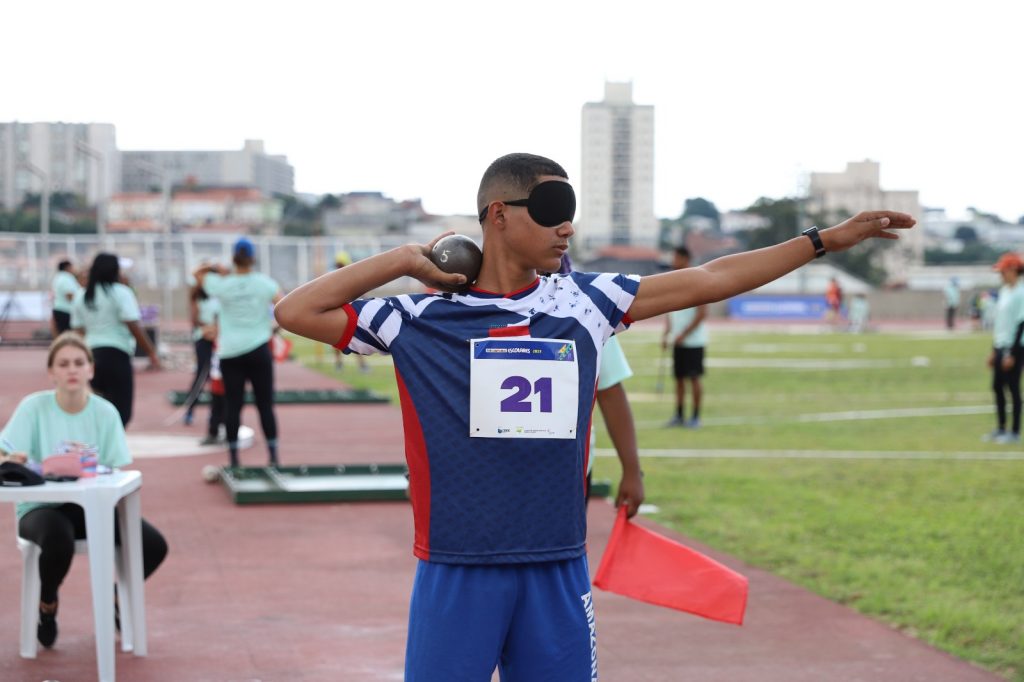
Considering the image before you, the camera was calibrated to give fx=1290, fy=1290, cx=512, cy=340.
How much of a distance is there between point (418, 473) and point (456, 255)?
59cm

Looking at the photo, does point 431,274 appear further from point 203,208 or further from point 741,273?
point 203,208

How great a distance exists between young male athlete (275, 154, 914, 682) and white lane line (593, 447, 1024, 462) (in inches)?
397

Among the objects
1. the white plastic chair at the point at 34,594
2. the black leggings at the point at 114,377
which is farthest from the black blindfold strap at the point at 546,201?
the black leggings at the point at 114,377

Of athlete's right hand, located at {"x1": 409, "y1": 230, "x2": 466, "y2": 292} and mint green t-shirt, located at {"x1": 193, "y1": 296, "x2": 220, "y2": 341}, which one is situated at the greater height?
athlete's right hand, located at {"x1": 409, "y1": 230, "x2": 466, "y2": 292}

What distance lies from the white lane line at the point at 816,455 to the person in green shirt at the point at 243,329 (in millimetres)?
3915

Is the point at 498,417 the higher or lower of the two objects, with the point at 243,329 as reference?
higher

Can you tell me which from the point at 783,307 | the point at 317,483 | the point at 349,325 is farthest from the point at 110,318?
the point at 783,307

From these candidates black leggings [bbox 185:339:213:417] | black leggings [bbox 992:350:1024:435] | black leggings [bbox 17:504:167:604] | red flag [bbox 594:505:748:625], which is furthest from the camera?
black leggings [bbox 185:339:213:417]

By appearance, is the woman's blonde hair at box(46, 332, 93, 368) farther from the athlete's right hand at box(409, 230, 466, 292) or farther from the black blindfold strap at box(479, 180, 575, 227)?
the black blindfold strap at box(479, 180, 575, 227)

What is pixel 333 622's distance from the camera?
23.0 ft

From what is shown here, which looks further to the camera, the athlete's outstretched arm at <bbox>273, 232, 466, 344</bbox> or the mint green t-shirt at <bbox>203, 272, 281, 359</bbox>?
the mint green t-shirt at <bbox>203, 272, 281, 359</bbox>

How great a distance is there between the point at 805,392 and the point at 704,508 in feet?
39.5

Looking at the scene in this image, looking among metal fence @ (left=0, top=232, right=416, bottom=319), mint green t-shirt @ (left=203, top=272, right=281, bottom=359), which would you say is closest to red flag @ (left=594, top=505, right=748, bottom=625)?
mint green t-shirt @ (left=203, top=272, right=281, bottom=359)

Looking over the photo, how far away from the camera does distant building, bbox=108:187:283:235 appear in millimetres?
161363
